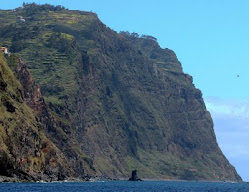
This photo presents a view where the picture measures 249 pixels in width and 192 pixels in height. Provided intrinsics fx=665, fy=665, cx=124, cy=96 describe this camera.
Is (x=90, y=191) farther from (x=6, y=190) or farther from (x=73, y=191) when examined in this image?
(x=6, y=190)

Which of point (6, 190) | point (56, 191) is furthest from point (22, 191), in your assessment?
point (56, 191)

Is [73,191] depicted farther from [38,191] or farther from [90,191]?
[38,191]

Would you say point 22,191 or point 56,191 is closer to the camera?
point 22,191

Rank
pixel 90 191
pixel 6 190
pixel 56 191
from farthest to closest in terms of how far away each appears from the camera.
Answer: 1. pixel 90 191
2. pixel 56 191
3. pixel 6 190

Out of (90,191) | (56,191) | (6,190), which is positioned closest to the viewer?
→ (6,190)

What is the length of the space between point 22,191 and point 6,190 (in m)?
3.97

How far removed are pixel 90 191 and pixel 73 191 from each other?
7.41 m

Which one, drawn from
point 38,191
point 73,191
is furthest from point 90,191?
point 38,191

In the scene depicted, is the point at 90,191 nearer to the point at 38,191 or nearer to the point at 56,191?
the point at 56,191

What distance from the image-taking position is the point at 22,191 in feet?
547

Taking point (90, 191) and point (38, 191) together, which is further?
point (90, 191)

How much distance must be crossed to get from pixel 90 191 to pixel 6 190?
122 ft

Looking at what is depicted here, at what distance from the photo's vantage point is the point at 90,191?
198 meters

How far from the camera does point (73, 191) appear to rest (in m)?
192
